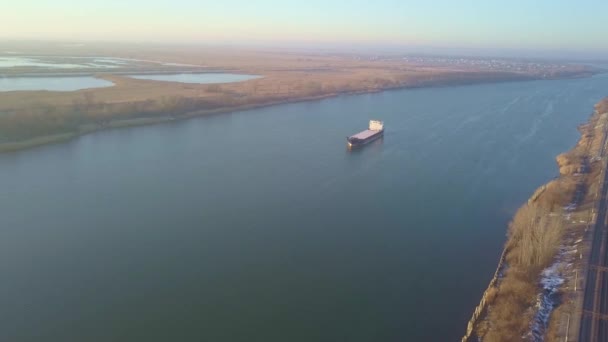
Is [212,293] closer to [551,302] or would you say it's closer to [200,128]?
[551,302]

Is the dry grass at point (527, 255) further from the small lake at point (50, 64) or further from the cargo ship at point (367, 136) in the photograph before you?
the small lake at point (50, 64)

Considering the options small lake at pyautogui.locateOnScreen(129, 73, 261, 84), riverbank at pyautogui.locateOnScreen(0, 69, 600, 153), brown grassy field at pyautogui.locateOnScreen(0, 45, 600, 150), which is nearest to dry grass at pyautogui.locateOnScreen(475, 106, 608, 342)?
riverbank at pyautogui.locateOnScreen(0, 69, 600, 153)

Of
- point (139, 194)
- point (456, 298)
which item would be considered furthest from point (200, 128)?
point (456, 298)

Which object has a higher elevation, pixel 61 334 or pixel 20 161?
pixel 20 161

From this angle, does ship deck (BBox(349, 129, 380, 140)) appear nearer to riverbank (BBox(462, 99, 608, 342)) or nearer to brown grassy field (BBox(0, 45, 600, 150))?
riverbank (BBox(462, 99, 608, 342))

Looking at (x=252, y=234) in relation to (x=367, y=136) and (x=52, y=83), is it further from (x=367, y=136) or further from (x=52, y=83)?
(x=52, y=83)

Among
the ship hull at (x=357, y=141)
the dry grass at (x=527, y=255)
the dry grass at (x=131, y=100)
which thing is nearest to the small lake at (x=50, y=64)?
the dry grass at (x=131, y=100)

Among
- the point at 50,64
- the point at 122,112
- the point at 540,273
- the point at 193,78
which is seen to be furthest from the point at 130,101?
the point at 50,64
